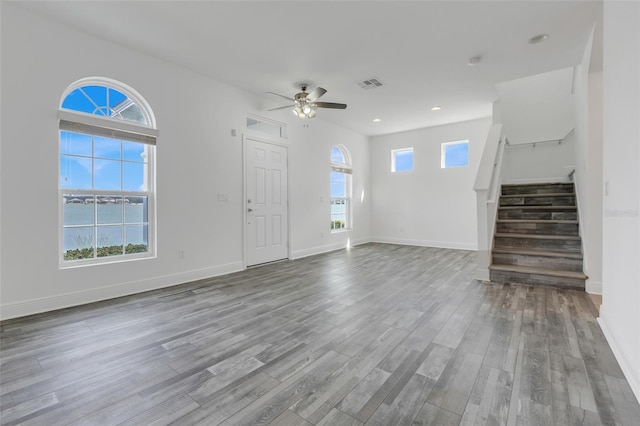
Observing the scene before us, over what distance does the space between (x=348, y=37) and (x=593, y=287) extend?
4.05 meters

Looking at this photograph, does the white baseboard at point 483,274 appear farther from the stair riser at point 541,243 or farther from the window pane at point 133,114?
the window pane at point 133,114

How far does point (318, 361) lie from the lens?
75.8 inches

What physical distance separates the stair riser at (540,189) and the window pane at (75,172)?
6528 mm

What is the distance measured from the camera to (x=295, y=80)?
427 centimetres

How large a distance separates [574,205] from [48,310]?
7.06m

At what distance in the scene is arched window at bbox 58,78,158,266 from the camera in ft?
10.2

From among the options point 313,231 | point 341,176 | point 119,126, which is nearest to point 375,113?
point 341,176

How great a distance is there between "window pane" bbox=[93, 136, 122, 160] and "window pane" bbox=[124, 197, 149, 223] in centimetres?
55

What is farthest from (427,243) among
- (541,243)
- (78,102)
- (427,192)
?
(78,102)

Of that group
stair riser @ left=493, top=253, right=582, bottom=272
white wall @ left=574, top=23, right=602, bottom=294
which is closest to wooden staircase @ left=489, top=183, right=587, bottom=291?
stair riser @ left=493, top=253, right=582, bottom=272

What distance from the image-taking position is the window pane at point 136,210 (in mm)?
3553

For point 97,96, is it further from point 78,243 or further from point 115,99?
point 78,243

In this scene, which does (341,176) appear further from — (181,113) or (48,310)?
(48,310)

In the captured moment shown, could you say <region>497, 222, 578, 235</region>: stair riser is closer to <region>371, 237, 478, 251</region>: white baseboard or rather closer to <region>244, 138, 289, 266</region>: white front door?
<region>371, 237, 478, 251</region>: white baseboard
